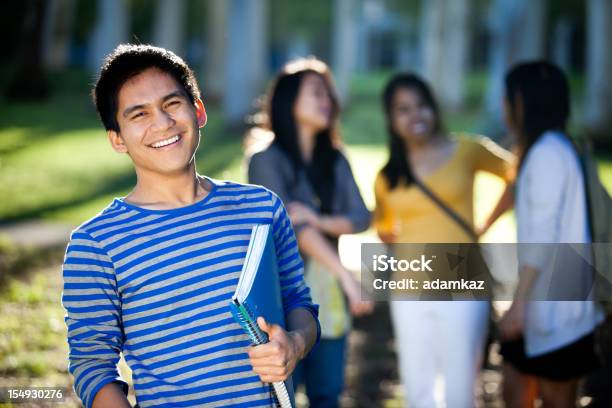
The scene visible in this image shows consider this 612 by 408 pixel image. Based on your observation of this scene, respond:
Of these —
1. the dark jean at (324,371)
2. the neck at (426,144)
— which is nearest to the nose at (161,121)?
the dark jean at (324,371)

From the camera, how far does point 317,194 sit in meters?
3.44

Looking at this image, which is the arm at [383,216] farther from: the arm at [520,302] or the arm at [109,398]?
the arm at [109,398]

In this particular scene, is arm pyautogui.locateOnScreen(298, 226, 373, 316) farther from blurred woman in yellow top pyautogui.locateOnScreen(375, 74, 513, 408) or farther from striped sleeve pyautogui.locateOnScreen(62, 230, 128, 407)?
striped sleeve pyautogui.locateOnScreen(62, 230, 128, 407)

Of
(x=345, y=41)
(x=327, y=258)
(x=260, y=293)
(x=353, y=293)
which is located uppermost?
(x=345, y=41)

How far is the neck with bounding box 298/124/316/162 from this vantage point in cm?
350

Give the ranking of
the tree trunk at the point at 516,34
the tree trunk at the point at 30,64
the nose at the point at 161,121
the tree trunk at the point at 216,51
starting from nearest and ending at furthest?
the nose at the point at 161,121, the tree trunk at the point at 516,34, the tree trunk at the point at 30,64, the tree trunk at the point at 216,51

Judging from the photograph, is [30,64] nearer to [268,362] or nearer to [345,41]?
[345,41]

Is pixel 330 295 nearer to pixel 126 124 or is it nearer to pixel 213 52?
pixel 126 124

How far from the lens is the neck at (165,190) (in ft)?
6.75

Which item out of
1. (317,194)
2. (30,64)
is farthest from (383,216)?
(30,64)

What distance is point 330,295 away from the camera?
3.37 metres

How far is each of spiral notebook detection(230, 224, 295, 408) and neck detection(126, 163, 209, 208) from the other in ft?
0.88

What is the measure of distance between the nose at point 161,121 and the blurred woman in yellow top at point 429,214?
1.78m

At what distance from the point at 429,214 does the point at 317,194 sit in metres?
0.55
